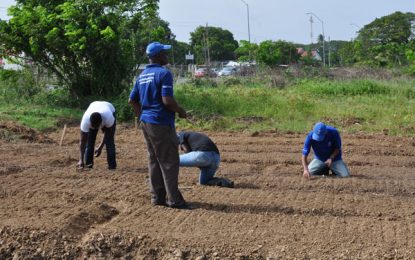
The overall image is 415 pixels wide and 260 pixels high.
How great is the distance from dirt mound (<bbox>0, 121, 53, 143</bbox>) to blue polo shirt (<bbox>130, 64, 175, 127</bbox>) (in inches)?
305

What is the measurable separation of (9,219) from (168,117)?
2.03 metres

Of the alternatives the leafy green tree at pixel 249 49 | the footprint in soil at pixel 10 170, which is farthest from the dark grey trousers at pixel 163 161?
the leafy green tree at pixel 249 49

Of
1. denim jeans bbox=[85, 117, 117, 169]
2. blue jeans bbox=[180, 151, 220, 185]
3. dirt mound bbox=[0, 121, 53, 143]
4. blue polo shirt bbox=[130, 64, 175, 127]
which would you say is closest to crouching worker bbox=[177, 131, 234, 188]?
blue jeans bbox=[180, 151, 220, 185]

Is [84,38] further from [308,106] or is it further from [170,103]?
[170,103]

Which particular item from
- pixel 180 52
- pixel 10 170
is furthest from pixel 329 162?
pixel 180 52

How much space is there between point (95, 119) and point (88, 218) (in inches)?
116

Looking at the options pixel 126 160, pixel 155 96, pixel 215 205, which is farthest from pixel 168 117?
pixel 126 160

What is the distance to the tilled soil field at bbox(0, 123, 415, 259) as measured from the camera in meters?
5.61

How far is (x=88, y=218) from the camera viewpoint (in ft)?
21.5

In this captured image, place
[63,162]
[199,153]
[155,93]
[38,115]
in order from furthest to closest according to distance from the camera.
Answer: [38,115] → [63,162] → [199,153] → [155,93]

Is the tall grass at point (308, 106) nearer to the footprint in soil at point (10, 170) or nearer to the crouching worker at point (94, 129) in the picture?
the crouching worker at point (94, 129)

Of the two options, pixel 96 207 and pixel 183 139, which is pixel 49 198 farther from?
pixel 183 139

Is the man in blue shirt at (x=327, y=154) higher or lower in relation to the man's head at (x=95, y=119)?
lower

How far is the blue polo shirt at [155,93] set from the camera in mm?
6512
